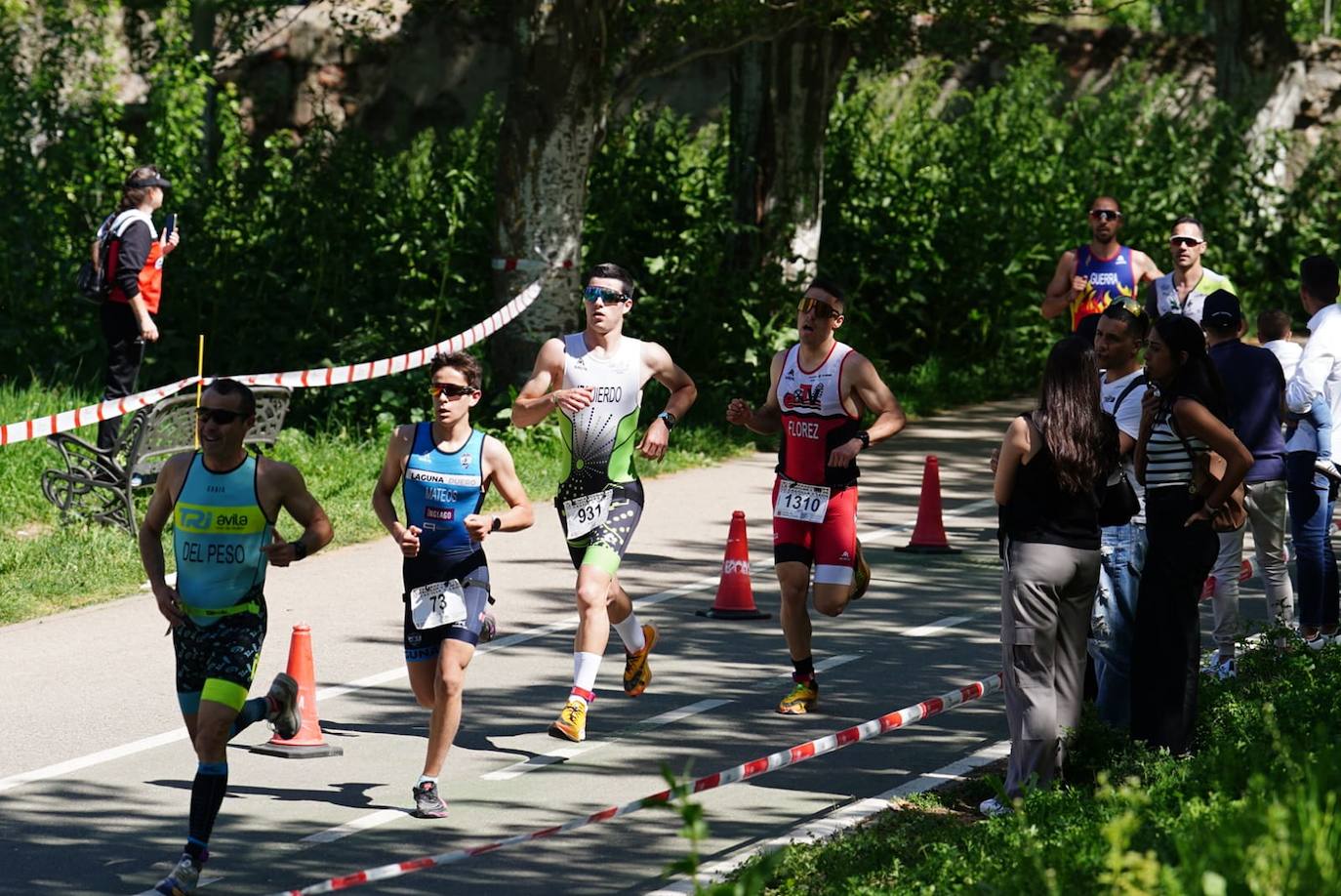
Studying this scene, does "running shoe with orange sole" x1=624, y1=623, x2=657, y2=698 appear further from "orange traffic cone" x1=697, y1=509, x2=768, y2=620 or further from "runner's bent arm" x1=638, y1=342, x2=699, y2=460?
"orange traffic cone" x1=697, y1=509, x2=768, y2=620

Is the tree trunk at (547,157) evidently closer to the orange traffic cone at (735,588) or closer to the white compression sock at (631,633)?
the orange traffic cone at (735,588)

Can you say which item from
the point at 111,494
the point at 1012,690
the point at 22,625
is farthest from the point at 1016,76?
the point at 1012,690

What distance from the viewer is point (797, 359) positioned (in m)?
9.50

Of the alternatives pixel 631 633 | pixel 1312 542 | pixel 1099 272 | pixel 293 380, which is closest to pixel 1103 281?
pixel 1099 272

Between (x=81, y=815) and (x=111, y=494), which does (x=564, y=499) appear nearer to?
(x=81, y=815)

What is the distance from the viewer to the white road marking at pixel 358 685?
8328 mm

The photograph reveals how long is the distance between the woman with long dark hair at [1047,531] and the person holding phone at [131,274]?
7.71m

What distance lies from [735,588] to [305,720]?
3332mm

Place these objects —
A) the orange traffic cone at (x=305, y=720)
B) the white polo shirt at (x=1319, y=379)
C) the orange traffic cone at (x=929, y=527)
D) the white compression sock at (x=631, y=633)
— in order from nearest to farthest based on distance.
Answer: the orange traffic cone at (x=305, y=720) < the white compression sock at (x=631, y=633) < the white polo shirt at (x=1319, y=379) < the orange traffic cone at (x=929, y=527)

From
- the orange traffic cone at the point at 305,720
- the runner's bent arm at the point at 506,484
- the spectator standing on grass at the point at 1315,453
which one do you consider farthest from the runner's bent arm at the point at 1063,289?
the orange traffic cone at the point at 305,720

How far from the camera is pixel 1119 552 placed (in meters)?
8.24

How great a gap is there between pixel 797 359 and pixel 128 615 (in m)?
4.27

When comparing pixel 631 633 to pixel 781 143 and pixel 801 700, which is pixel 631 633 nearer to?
pixel 801 700

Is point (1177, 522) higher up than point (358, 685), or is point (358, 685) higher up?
point (1177, 522)
